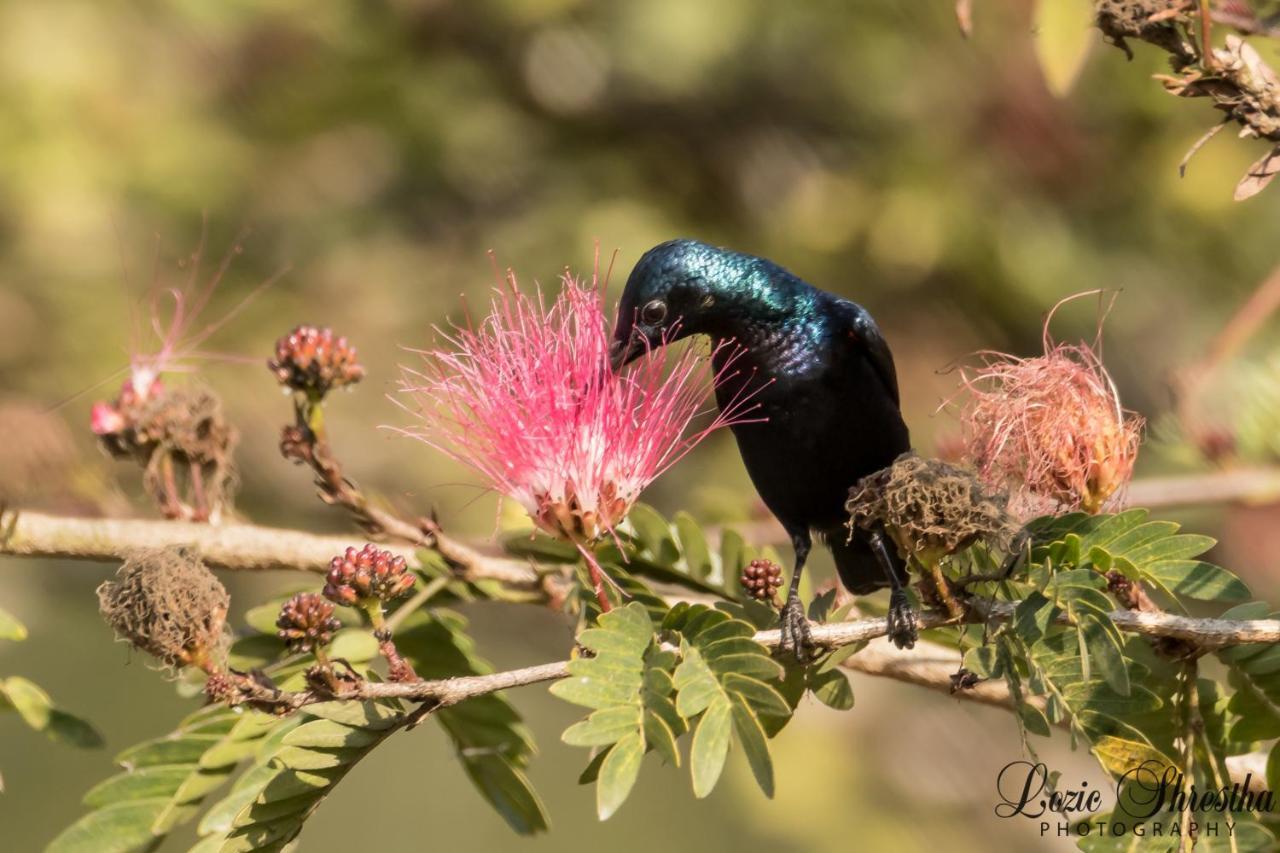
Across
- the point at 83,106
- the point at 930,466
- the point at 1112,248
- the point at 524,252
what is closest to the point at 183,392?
the point at 930,466

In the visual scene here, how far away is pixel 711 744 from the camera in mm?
1868

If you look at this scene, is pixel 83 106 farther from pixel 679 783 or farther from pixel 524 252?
pixel 679 783

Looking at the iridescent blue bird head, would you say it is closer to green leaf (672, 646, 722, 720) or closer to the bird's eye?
the bird's eye

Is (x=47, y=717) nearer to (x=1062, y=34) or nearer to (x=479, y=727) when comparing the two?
(x=479, y=727)

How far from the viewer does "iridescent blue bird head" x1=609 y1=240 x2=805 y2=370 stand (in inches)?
109

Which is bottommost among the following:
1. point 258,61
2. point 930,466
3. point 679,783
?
point 679,783

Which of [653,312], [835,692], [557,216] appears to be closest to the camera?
[835,692]

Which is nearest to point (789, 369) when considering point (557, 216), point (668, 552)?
point (668, 552)

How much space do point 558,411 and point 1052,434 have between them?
80cm

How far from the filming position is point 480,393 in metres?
2.39

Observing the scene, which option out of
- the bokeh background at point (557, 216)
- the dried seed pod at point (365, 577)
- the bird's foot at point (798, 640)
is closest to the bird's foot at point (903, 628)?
the bird's foot at point (798, 640)

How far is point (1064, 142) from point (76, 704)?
442cm

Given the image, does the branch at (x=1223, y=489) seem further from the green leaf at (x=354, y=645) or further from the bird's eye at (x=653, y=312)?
the green leaf at (x=354, y=645)

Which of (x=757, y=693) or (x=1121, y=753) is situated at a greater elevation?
(x=757, y=693)
